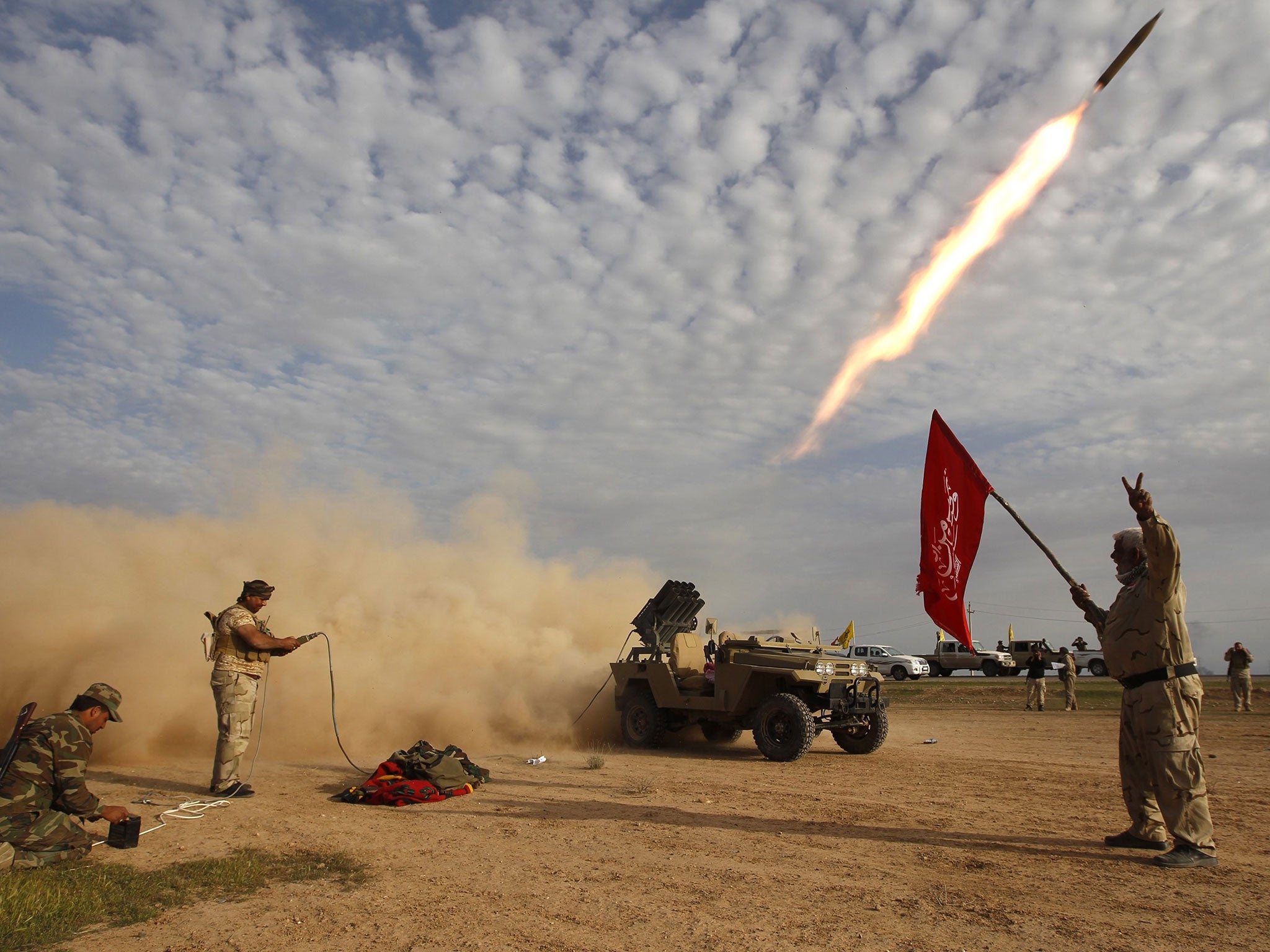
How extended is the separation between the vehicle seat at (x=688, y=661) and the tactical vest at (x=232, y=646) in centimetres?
679

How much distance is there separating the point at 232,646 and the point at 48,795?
277 centimetres

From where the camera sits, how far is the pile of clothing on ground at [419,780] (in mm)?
8094

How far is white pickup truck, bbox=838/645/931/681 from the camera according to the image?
3894cm

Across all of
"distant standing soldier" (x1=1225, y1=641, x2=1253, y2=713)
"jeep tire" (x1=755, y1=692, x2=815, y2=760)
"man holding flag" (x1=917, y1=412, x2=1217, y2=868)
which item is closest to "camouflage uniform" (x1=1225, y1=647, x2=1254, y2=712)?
"distant standing soldier" (x1=1225, y1=641, x2=1253, y2=713)

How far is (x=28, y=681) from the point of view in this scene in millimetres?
11594

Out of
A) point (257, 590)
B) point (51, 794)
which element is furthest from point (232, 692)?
point (51, 794)

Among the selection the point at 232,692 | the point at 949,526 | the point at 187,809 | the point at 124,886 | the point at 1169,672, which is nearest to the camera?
the point at 124,886

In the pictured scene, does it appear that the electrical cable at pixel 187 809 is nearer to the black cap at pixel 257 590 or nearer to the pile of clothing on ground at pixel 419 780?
the pile of clothing on ground at pixel 419 780

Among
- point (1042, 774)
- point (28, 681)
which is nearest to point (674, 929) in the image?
point (1042, 774)

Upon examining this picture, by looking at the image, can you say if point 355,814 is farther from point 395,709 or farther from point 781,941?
point 395,709

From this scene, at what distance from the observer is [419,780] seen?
27.7ft

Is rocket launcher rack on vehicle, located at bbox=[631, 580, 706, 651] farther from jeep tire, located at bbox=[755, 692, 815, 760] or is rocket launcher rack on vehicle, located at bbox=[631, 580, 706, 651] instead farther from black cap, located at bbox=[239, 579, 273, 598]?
black cap, located at bbox=[239, 579, 273, 598]

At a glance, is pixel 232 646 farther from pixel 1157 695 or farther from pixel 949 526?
pixel 1157 695

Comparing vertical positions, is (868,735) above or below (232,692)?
below
